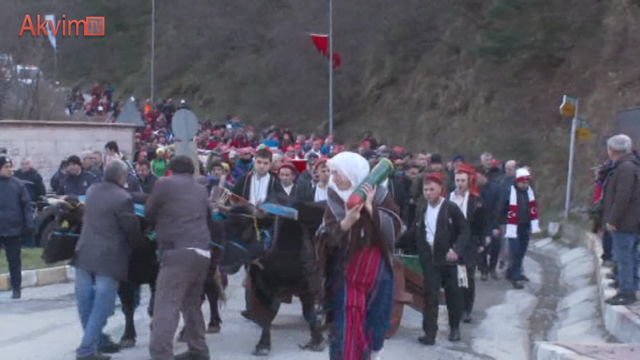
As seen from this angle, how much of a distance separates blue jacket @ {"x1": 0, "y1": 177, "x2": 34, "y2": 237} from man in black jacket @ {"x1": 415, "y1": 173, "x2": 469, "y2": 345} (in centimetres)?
530

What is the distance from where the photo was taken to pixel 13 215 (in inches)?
498

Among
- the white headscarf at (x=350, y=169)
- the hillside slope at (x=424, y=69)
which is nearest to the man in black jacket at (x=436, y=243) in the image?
the white headscarf at (x=350, y=169)

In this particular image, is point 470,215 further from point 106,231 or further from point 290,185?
point 106,231

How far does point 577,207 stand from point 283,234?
54.1ft

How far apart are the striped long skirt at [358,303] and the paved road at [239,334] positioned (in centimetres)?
281

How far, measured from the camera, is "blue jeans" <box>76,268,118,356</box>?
870cm

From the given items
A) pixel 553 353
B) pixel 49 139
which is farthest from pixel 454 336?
pixel 49 139

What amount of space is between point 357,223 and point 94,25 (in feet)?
204

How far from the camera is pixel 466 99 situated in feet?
114

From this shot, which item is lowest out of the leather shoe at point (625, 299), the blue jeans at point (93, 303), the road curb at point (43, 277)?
the road curb at point (43, 277)

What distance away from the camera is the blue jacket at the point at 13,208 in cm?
1261

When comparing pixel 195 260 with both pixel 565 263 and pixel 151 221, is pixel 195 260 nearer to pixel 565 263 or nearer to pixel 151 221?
pixel 151 221

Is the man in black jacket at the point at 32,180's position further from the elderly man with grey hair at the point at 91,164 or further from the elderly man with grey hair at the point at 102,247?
the elderly man with grey hair at the point at 102,247

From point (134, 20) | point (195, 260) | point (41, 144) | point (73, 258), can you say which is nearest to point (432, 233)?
point (195, 260)
